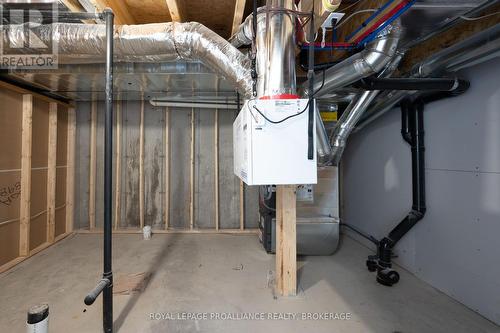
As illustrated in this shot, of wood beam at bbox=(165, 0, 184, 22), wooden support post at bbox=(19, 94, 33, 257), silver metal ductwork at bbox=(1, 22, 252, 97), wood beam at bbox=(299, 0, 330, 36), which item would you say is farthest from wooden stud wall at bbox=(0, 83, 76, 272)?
wood beam at bbox=(299, 0, 330, 36)

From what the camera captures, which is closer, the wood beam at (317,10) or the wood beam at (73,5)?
the wood beam at (317,10)

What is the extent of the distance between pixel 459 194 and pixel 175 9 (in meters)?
2.70

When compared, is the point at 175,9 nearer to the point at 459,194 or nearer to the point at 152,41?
the point at 152,41

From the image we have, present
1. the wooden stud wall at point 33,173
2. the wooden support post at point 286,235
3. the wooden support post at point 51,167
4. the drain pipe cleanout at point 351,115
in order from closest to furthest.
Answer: the wooden support post at point 286,235, the drain pipe cleanout at point 351,115, the wooden stud wall at point 33,173, the wooden support post at point 51,167

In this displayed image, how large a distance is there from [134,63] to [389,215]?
125 inches

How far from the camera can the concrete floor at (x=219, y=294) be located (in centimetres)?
164

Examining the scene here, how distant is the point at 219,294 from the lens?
6.53 feet

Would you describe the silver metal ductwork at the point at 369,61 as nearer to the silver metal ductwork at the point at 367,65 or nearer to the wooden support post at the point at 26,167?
the silver metal ductwork at the point at 367,65

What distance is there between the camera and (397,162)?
8.39 ft

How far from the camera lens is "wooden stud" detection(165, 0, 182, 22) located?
1.67 meters

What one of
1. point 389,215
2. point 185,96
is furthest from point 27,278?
point 389,215

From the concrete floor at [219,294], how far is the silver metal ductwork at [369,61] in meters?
1.71

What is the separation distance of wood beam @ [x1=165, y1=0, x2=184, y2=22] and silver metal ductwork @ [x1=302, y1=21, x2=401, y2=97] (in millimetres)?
1222

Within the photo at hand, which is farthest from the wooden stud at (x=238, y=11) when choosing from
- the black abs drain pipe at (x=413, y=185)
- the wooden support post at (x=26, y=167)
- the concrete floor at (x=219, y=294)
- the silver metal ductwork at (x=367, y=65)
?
the wooden support post at (x=26, y=167)
